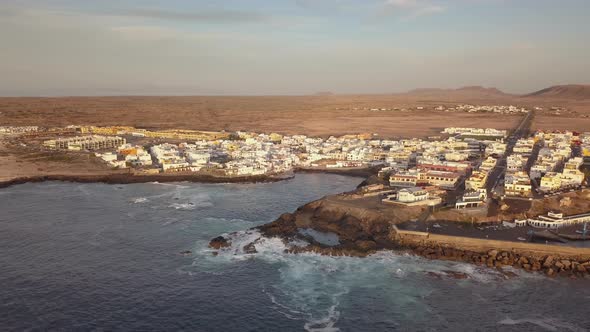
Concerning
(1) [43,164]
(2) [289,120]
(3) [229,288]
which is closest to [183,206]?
(3) [229,288]

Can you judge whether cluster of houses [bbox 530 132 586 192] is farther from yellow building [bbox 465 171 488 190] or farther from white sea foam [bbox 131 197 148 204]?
white sea foam [bbox 131 197 148 204]

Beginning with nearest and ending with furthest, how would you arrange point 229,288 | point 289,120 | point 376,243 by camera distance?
point 229,288 < point 376,243 < point 289,120

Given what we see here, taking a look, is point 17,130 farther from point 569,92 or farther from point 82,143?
point 569,92

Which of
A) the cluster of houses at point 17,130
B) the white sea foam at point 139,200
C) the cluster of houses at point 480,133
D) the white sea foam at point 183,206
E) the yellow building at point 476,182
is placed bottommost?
the white sea foam at point 183,206

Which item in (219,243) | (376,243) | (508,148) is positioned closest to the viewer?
(376,243)

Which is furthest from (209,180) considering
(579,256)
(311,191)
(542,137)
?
(542,137)

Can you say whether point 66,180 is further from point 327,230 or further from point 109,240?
point 327,230

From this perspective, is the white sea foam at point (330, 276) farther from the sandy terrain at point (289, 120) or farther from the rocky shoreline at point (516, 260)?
the sandy terrain at point (289, 120)

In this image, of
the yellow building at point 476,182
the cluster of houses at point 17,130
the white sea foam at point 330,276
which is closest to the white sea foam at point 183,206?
the white sea foam at point 330,276
